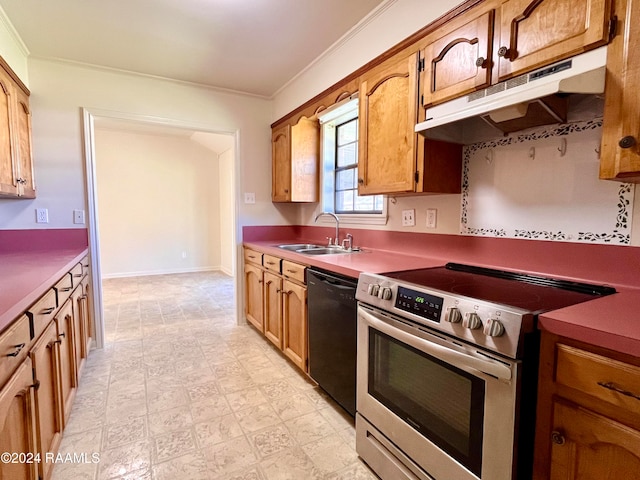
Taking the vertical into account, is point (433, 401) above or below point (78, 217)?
below

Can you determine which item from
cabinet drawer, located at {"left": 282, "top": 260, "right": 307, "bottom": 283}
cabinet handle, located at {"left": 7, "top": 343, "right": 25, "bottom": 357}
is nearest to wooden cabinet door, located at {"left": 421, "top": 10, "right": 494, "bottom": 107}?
cabinet drawer, located at {"left": 282, "top": 260, "right": 307, "bottom": 283}

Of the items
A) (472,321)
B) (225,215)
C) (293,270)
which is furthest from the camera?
(225,215)

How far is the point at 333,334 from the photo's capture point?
73.4 inches

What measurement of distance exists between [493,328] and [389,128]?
52.9 inches

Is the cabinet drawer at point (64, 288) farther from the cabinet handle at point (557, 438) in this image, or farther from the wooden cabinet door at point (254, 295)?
the cabinet handle at point (557, 438)

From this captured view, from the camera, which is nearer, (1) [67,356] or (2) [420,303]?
(2) [420,303]

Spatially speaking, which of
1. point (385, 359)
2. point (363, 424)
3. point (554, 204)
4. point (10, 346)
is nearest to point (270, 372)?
point (363, 424)

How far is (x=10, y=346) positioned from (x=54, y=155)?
2.29m

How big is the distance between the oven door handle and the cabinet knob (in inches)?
30.7

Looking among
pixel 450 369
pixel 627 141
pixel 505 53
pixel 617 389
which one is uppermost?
pixel 505 53

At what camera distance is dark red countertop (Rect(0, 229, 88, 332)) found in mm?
1126

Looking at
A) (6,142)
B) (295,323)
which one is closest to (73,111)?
(6,142)

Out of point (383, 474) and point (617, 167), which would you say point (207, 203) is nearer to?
point (383, 474)

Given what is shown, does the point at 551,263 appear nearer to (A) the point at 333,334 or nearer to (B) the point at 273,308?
(A) the point at 333,334
